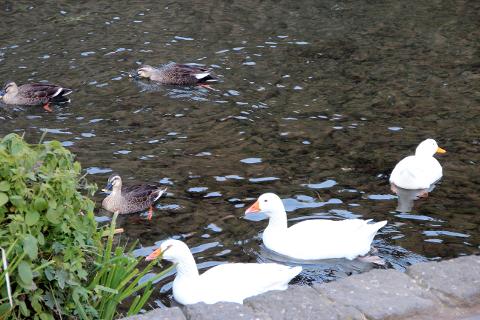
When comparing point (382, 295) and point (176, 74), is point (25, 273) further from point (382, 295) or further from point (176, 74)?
point (176, 74)

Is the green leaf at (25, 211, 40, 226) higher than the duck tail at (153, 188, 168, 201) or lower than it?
higher

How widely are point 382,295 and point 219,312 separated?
2.94 feet

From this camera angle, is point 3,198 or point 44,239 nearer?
point 3,198

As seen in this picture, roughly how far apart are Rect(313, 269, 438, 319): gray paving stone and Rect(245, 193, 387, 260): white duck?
8.31ft

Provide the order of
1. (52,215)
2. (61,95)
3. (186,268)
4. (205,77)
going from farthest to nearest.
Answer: (205,77), (61,95), (186,268), (52,215)

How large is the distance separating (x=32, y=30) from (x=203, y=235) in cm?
745

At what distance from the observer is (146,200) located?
811 centimetres

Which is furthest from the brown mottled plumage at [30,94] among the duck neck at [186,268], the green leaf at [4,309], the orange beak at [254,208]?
the green leaf at [4,309]

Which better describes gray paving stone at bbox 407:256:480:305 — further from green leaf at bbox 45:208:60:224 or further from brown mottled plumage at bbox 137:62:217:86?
brown mottled plumage at bbox 137:62:217:86

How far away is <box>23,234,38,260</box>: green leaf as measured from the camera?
4.21m

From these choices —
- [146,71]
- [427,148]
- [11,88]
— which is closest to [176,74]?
[146,71]

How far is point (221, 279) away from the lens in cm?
642

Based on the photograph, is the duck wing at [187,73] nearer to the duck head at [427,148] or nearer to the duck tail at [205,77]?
the duck tail at [205,77]

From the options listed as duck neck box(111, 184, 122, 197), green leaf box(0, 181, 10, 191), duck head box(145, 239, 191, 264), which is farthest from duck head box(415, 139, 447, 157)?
green leaf box(0, 181, 10, 191)
